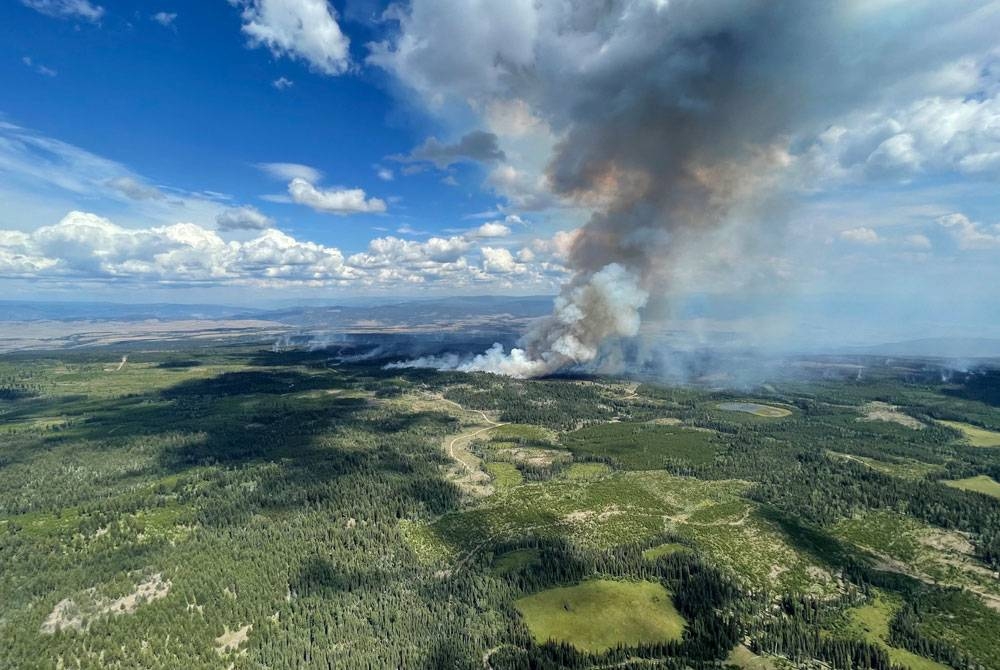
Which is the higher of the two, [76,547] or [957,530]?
[957,530]

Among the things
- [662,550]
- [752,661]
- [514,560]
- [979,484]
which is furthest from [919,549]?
[514,560]

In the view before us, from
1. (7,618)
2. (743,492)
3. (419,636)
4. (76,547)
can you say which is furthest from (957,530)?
(76,547)

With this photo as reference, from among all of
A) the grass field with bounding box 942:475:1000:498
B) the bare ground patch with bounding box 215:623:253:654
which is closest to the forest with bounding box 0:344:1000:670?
the bare ground patch with bounding box 215:623:253:654

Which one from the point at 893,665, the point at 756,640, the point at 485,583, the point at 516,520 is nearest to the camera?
the point at 893,665

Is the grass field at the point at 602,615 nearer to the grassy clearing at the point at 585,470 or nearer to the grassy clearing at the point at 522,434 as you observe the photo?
the grassy clearing at the point at 585,470

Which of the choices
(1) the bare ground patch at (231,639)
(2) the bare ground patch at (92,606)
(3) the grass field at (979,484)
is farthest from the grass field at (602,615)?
(3) the grass field at (979,484)

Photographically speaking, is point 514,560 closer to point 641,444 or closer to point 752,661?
point 752,661

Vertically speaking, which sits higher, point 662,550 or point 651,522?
point 651,522

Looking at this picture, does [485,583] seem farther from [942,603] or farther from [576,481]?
[942,603]
